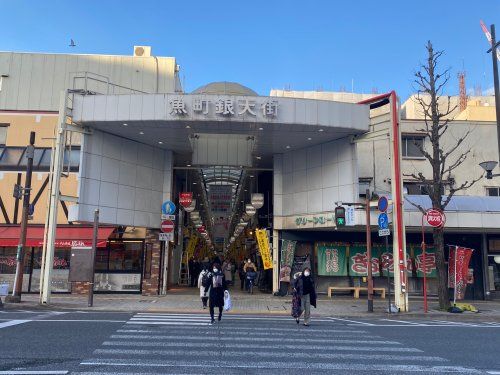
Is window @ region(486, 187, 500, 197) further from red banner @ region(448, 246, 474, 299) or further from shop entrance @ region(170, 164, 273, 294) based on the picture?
shop entrance @ region(170, 164, 273, 294)

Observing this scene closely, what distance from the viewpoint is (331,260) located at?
974 inches

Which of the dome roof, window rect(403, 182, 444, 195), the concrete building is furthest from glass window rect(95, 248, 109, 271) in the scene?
window rect(403, 182, 444, 195)

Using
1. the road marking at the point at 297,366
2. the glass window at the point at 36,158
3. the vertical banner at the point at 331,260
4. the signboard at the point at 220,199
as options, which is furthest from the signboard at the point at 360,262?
the glass window at the point at 36,158

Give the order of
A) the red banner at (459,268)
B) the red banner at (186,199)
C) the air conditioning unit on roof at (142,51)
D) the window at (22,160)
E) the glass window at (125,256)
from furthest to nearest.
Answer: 1. the air conditioning unit on roof at (142,51)
2. the red banner at (186,199)
3. the window at (22,160)
4. the glass window at (125,256)
5. the red banner at (459,268)

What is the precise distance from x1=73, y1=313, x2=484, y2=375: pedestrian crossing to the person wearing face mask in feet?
1.95

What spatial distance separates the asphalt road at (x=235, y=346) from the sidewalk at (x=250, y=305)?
2990 millimetres

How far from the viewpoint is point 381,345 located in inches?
416

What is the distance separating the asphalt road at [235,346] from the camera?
311 inches

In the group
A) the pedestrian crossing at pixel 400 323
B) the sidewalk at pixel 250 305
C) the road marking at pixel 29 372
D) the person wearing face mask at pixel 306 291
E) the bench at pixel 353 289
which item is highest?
the person wearing face mask at pixel 306 291

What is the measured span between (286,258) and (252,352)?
15.1 m

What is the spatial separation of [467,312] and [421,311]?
1808 mm

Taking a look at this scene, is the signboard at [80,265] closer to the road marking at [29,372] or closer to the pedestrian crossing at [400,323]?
the pedestrian crossing at [400,323]

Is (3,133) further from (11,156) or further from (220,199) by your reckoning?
(220,199)

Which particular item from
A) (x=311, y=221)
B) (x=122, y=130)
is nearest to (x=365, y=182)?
(x=311, y=221)
